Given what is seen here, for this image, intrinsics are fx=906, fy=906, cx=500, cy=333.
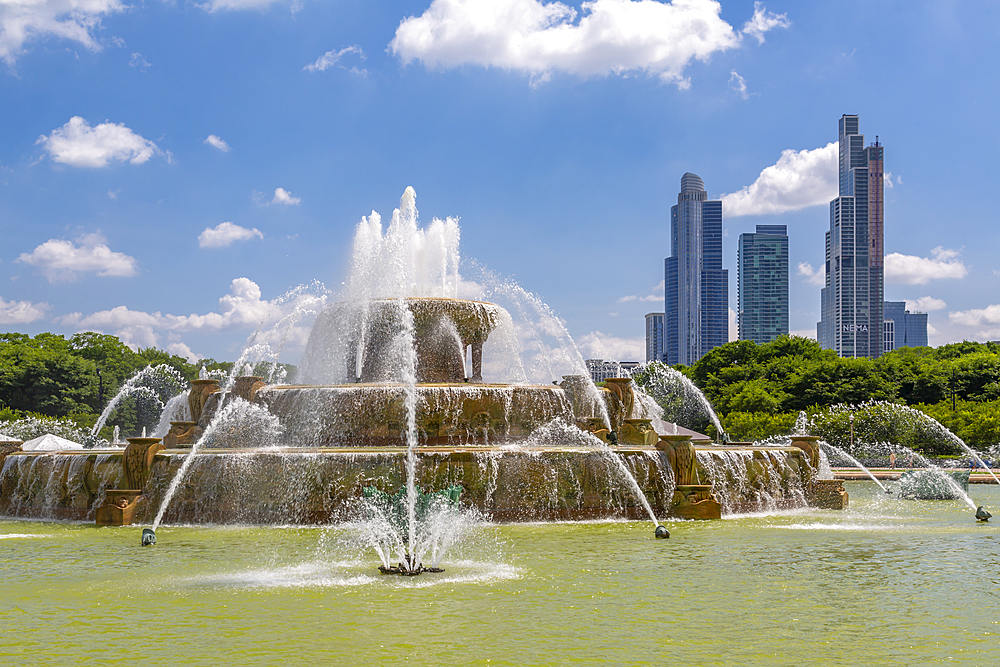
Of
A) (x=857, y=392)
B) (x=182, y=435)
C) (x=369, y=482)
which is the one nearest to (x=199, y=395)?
(x=182, y=435)

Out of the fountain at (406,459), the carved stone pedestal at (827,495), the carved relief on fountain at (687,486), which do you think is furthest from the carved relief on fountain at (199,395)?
the carved stone pedestal at (827,495)

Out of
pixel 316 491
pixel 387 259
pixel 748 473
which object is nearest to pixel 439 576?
pixel 316 491

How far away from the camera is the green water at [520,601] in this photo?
731 cm

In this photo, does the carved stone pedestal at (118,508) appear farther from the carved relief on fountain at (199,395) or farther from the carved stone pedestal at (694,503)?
the carved stone pedestal at (694,503)

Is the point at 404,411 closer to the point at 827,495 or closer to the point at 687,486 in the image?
the point at 687,486

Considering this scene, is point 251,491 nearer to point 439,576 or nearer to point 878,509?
point 439,576

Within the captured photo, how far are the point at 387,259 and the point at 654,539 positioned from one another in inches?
659

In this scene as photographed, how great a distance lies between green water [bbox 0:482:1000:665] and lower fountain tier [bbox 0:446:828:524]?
6.02 feet

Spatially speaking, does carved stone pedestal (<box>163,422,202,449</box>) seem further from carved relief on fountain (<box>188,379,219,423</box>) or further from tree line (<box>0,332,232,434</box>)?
tree line (<box>0,332,232,434</box>)

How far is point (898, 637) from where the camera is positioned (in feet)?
25.5

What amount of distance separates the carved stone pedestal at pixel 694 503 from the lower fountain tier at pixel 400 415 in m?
4.66

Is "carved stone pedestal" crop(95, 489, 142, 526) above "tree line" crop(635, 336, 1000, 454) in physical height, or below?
below

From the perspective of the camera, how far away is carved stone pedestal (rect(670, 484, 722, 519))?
56.7ft

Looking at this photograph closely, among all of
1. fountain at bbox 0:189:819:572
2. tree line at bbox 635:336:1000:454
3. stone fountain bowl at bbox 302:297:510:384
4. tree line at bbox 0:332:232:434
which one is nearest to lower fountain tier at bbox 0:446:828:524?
fountain at bbox 0:189:819:572
